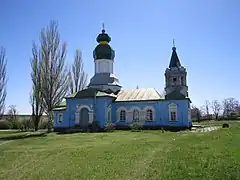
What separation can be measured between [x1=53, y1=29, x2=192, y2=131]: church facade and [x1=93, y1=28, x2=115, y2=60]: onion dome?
324 cm

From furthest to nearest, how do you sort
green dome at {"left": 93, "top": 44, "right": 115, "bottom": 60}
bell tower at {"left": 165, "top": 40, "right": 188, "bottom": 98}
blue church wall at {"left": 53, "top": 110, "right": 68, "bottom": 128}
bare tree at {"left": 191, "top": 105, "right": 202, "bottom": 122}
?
1. bare tree at {"left": 191, "top": 105, "right": 202, "bottom": 122}
2. green dome at {"left": 93, "top": 44, "right": 115, "bottom": 60}
3. bell tower at {"left": 165, "top": 40, "right": 188, "bottom": 98}
4. blue church wall at {"left": 53, "top": 110, "right": 68, "bottom": 128}

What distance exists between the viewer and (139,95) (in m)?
33.4

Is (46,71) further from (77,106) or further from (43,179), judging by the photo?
(43,179)

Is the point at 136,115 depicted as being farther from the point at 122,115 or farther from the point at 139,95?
the point at 139,95

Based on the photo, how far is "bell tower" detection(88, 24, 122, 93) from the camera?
35344 mm

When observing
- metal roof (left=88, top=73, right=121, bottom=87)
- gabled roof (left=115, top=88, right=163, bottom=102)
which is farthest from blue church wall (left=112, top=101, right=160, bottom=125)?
metal roof (left=88, top=73, right=121, bottom=87)

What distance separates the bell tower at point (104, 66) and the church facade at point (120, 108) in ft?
0.40

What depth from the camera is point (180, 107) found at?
101 ft

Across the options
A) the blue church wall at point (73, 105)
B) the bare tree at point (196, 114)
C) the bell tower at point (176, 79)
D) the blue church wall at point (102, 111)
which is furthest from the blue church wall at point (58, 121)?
the bare tree at point (196, 114)

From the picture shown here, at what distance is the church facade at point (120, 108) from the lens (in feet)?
101

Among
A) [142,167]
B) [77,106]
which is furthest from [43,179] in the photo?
[77,106]

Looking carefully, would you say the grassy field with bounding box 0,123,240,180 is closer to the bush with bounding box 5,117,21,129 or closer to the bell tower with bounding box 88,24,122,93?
the bell tower with bounding box 88,24,122,93

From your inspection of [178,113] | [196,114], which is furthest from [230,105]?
[178,113]

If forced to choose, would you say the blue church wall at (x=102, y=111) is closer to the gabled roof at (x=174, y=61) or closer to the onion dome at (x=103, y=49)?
the onion dome at (x=103, y=49)
